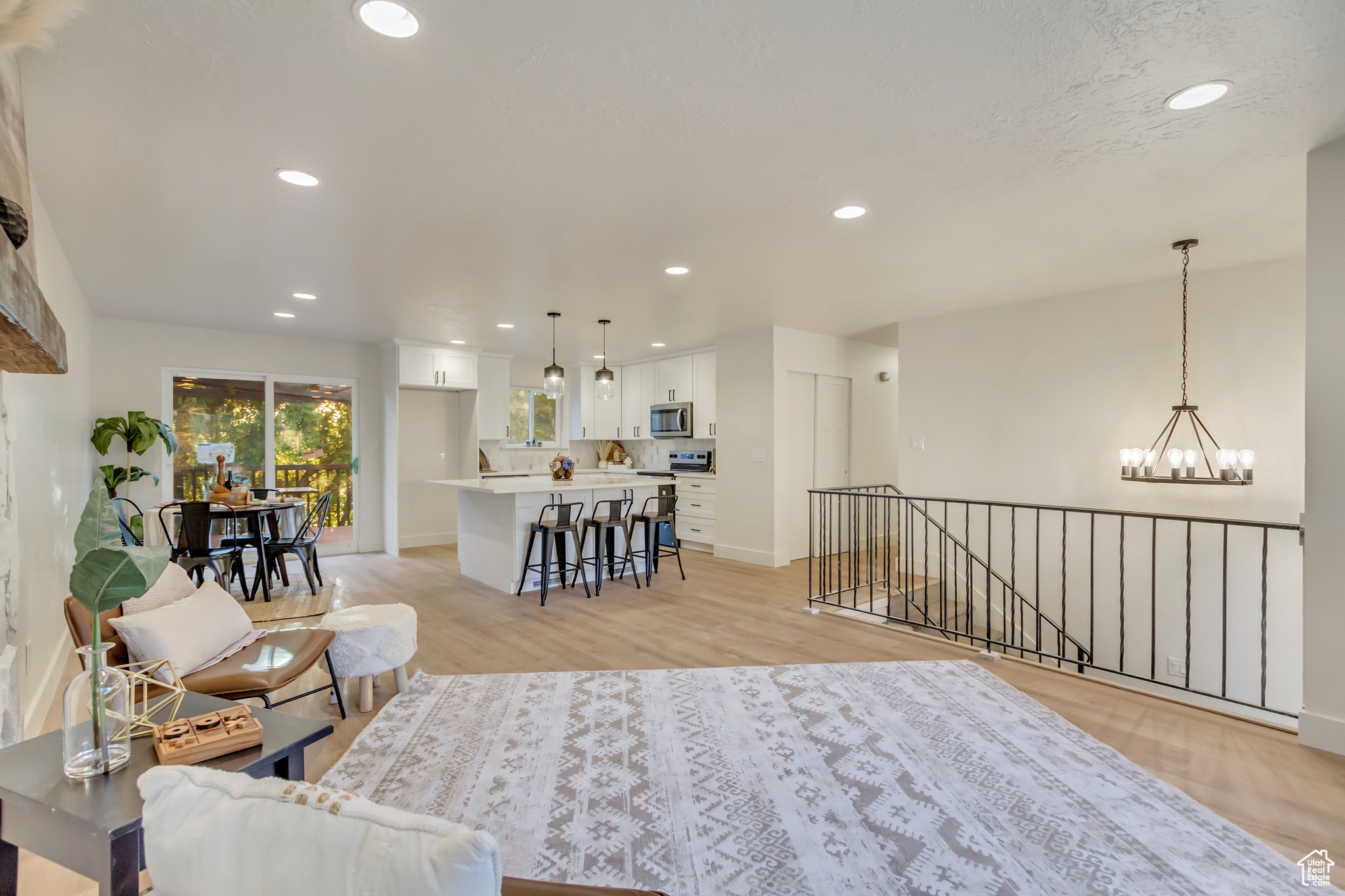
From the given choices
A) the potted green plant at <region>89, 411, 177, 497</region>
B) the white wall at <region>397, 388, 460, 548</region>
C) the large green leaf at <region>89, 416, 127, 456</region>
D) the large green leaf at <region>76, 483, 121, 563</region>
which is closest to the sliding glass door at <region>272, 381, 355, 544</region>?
the white wall at <region>397, 388, 460, 548</region>

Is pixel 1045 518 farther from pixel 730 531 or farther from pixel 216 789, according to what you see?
pixel 216 789

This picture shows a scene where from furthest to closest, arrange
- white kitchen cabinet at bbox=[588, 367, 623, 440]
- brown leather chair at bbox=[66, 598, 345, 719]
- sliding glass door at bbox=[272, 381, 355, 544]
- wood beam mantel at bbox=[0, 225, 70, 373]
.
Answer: white kitchen cabinet at bbox=[588, 367, 623, 440], sliding glass door at bbox=[272, 381, 355, 544], brown leather chair at bbox=[66, 598, 345, 719], wood beam mantel at bbox=[0, 225, 70, 373]

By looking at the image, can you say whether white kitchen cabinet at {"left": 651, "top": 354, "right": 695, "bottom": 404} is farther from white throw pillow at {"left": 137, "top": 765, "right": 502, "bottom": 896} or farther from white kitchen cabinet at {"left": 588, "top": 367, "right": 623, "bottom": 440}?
white throw pillow at {"left": 137, "top": 765, "right": 502, "bottom": 896}

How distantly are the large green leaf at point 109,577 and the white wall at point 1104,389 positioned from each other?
5490 mm

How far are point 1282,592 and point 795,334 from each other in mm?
4314

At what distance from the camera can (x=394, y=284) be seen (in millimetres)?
4719

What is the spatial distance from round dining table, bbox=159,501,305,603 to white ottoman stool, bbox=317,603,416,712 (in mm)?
2397

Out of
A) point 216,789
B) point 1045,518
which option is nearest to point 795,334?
point 1045,518

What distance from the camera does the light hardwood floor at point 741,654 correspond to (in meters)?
2.29

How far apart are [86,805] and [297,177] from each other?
2.58 m

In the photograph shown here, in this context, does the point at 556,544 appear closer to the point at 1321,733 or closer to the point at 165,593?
the point at 165,593

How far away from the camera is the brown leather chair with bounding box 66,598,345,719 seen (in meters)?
2.00

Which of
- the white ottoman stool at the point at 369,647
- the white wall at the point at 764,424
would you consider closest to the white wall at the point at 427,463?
the white wall at the point at 764,424

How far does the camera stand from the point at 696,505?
7.64 metres
